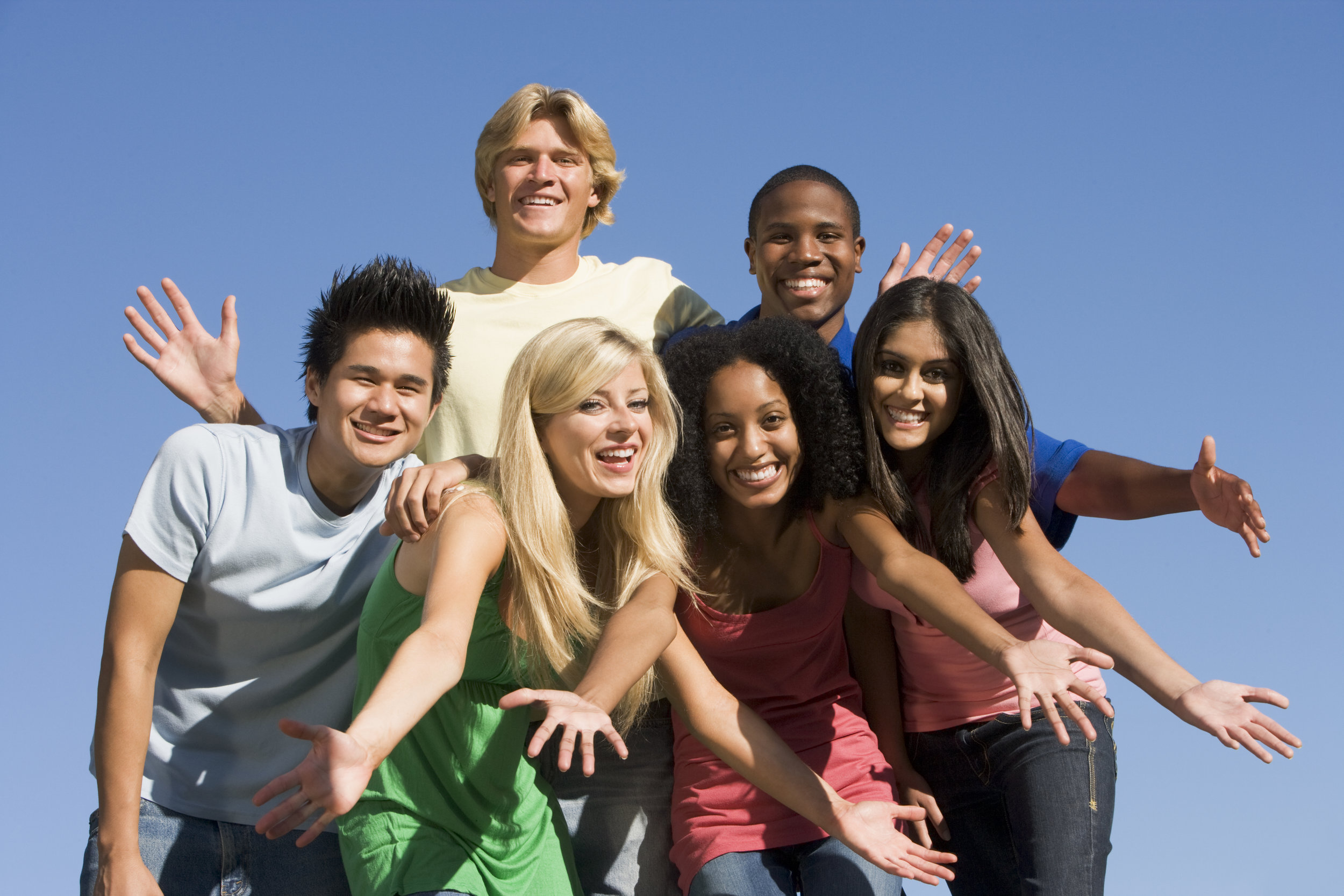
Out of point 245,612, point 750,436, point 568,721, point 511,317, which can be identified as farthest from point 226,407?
point 568,721

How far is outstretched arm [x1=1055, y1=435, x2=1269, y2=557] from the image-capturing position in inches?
182

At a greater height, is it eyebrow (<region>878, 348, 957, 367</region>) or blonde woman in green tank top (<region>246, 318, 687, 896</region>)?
eyebrow (<region>878, 348, 957, 367</region>)

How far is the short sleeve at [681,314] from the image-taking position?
617cm

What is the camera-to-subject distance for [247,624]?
4.71m

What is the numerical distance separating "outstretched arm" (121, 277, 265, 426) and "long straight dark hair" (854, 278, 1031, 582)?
109 inches

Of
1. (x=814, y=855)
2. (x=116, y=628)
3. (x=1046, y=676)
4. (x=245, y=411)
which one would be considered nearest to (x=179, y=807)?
(x=116, y=628)

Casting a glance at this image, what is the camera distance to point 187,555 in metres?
4.54

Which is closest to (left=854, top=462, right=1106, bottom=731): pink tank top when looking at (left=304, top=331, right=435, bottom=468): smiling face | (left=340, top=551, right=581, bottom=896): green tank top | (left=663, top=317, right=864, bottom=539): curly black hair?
(left=663, top=317, right=864, bottom=539): curly black hair

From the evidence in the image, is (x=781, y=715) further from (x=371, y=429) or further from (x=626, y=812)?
(x=371, y=429)

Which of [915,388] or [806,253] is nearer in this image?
[915,388]

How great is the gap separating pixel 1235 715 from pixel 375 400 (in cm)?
333

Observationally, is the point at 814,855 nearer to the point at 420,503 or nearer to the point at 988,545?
the point at 988,545

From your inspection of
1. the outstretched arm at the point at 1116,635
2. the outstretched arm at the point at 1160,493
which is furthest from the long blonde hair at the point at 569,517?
the outstretched arm at the point at 1160,493

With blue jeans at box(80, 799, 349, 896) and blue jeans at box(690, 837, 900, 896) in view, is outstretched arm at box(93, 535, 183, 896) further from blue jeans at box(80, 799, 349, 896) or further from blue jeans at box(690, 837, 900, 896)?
blue jeans at box(690, 837, 900, 896)
